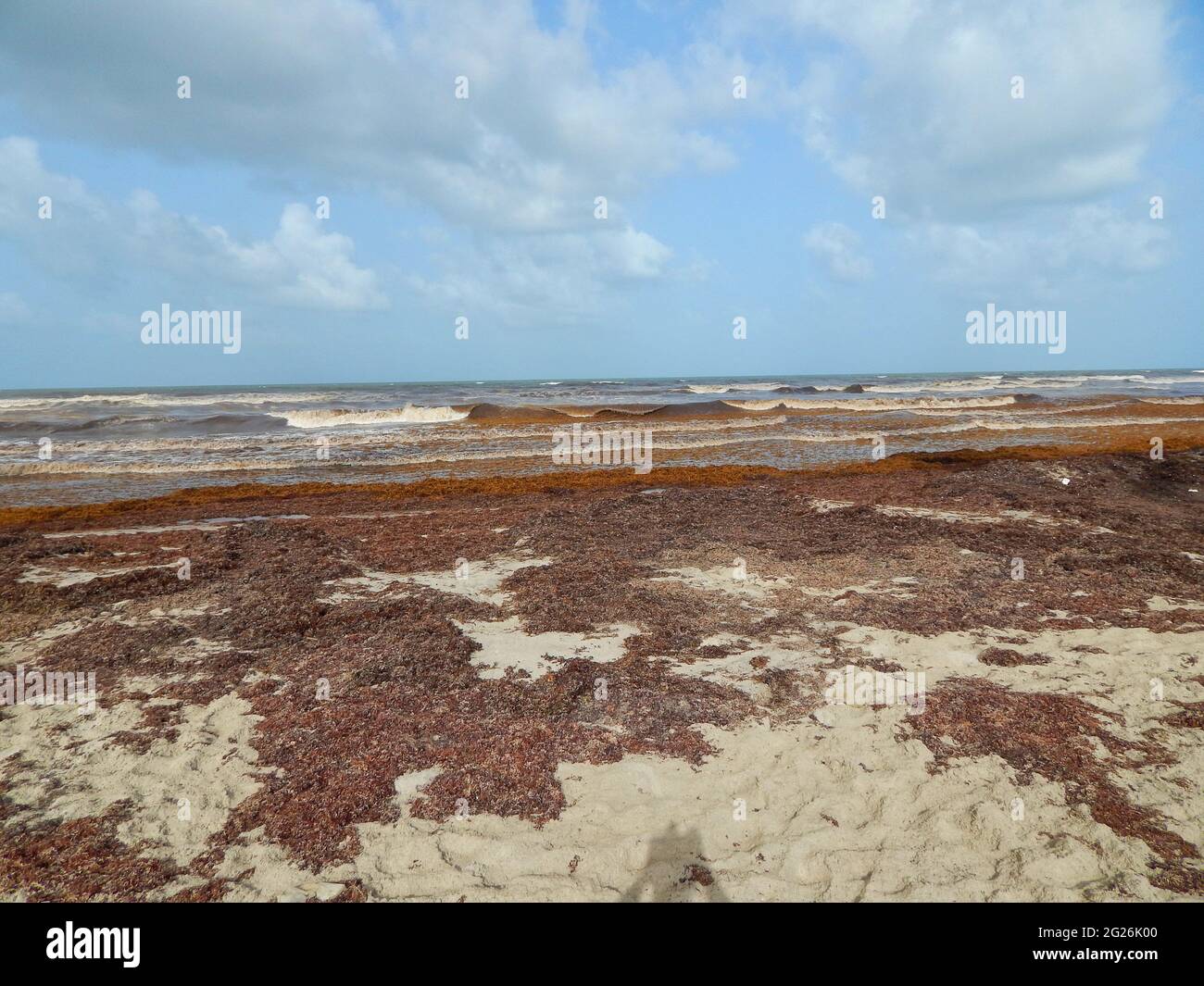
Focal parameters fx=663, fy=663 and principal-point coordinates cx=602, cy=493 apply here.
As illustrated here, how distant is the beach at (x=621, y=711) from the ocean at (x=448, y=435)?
34.6 feet

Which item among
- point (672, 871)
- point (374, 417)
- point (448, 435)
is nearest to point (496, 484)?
point (672, 871)

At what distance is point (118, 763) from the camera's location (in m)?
4.82

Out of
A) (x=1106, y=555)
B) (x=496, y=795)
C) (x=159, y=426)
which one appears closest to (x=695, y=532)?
(x=1106, y=555)

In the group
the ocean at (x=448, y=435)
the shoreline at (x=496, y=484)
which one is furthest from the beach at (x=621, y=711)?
the ocean at (x=448, y=435)

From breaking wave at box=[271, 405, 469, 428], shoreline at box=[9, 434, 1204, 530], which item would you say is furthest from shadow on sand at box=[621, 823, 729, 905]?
breaking wave at box=[271, 405, 469, 428]

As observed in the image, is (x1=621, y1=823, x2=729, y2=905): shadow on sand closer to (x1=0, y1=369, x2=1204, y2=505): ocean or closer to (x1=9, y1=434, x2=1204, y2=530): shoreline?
(x1=9, y1=434, x2=1204, y2=530): shoreline

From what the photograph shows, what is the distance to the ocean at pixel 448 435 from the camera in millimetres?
21875

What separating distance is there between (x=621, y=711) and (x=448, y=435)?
1170 inches

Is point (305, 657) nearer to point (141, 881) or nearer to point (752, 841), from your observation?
point (141, 881)

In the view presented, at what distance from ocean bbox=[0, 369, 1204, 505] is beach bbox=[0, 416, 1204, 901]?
34.6ft

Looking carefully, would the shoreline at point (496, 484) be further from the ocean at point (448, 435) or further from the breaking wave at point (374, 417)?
the breaking wave at point (374, 417)
